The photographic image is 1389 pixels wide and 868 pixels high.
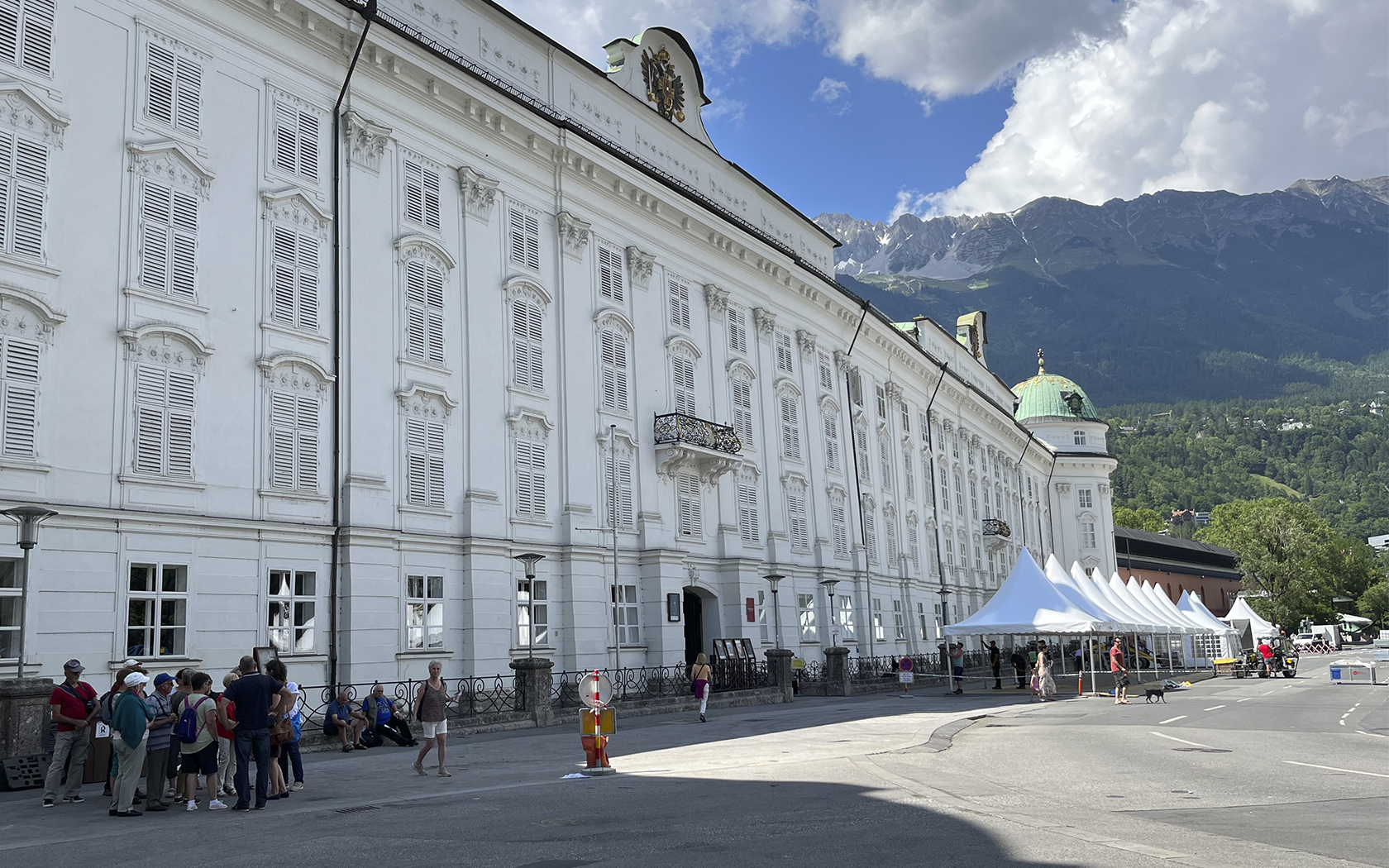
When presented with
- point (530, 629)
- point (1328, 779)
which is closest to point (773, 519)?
point (530, 629)

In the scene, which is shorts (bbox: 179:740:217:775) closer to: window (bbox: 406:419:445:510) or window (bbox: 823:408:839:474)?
window (bbox: 406:419:445:510)

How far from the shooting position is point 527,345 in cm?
3247

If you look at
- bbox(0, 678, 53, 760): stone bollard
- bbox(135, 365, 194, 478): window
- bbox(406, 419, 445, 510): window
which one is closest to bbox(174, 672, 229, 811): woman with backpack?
bbox(0, 678, 53, 760): stone bollard

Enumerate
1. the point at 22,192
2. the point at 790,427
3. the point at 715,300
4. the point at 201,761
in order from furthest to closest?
1. the point at 790,427
2. the point at 715,300
3. the point at 22,192
4. the point at 201,761

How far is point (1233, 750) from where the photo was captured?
17875 mm

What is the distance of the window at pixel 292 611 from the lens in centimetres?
2405

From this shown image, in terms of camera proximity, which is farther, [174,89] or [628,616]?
[628,616]

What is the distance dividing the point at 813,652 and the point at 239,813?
32681 mm

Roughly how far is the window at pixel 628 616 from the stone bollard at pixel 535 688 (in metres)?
6.59

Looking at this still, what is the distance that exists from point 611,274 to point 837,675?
16.1m

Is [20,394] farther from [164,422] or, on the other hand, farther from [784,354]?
[784,354]

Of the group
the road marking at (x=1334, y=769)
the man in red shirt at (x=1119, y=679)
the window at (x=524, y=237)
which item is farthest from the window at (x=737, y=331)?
the road marking at (x=1334, y=769)

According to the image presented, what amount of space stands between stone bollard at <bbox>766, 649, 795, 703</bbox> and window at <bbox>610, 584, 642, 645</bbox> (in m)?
5.06

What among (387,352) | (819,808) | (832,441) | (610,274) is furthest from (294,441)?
(832,441)
